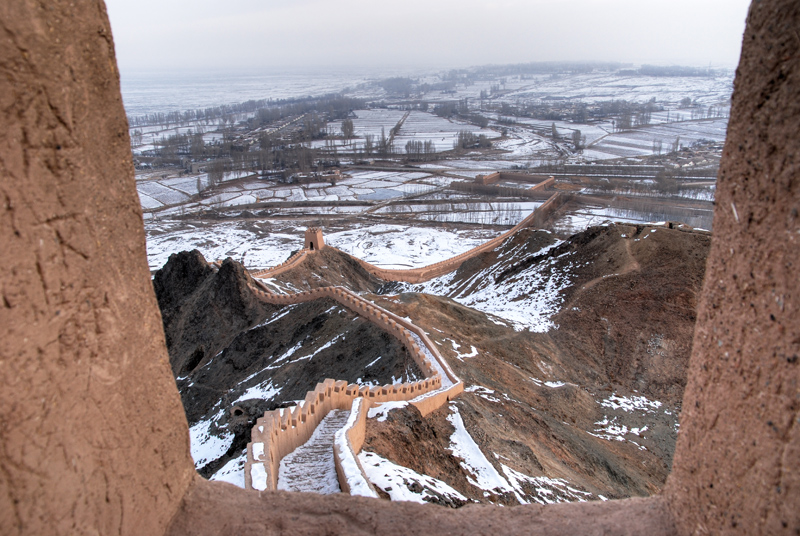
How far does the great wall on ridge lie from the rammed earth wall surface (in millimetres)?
6122

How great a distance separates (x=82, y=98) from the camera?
13.0 ft

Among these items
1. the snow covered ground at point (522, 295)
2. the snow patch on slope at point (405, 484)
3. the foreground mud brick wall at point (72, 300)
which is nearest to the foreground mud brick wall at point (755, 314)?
the foreground mud brick wall at point (72, 300)

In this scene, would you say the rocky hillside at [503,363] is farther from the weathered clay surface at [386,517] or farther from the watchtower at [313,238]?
the watchtower at [313,238]

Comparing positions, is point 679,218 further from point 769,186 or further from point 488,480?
point 769,186

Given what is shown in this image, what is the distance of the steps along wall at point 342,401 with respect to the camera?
37.3ft

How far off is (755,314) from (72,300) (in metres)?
5.03

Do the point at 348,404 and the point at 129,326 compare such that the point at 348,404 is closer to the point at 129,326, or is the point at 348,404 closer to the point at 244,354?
the point at 129,326

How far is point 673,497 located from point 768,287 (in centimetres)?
226

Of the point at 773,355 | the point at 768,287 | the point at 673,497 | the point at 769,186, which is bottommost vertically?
the point at 673,497

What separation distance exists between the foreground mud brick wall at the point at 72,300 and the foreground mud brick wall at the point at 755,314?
15.6 feet

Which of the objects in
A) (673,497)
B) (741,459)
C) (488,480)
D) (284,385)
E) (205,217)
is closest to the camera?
(741,459)

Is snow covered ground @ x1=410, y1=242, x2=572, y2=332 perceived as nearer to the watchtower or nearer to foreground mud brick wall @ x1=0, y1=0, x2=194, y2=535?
the watchtower

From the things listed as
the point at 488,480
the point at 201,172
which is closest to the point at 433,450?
the point at 488,480

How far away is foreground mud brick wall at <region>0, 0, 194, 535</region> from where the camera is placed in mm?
3375
